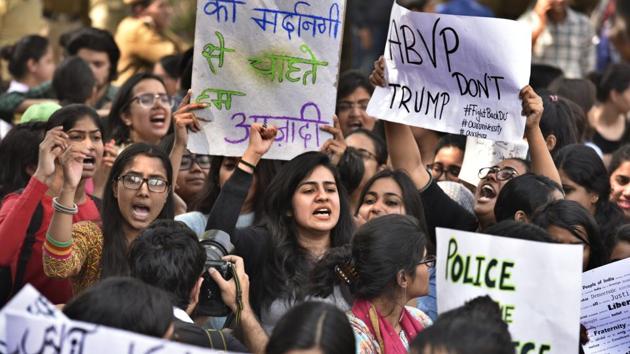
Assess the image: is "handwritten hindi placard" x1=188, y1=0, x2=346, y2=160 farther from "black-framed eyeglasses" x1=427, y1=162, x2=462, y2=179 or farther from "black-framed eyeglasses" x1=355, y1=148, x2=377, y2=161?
"black-framed eyeglasses" x1=427, y1=162, x2=462, y2=179

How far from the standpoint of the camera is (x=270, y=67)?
25.0ft

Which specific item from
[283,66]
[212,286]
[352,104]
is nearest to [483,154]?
[283,66]

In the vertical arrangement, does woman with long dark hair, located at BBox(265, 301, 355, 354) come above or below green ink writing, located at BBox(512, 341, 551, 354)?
above

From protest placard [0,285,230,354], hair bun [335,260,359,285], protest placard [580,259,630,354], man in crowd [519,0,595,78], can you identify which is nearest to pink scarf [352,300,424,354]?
hair bun [335,260,359,285]

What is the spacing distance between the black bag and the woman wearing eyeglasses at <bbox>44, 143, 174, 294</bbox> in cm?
18

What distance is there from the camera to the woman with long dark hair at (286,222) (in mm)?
6688

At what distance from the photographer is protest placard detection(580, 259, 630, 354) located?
594cm

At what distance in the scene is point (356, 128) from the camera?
30.8 feet

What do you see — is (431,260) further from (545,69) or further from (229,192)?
(545,69)

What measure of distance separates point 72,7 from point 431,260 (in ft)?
30.6

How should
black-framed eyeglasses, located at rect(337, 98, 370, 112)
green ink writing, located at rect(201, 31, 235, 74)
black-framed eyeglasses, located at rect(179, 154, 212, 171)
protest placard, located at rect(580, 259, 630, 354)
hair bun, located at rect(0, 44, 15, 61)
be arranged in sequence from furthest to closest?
hair bun, located at rect(0, 44, 15, 61) < black-framed eyeglasses, located at rect(337, 98, 370, 112) < black-framed eyeglasses, located at rect(179, 154, 212, 171) < green ink writing, located at rect(201, 31, 235, 74) < protest placard, located at rect(580, 259, 630, 354)

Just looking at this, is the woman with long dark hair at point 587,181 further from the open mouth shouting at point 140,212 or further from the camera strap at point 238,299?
the camera strap at point 238,299

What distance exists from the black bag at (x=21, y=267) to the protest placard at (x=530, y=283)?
229 cm

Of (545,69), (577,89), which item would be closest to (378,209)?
(577,89)
